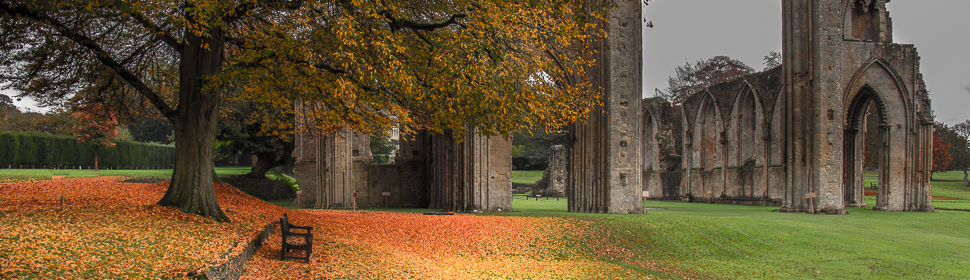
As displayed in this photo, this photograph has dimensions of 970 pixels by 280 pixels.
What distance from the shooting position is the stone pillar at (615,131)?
17812 mm

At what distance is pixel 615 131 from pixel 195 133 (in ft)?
41.1

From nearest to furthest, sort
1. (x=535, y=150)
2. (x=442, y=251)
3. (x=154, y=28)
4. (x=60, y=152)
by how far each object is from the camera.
Answer: 1. (x=154, y=28)
2. (x=442, y=251)
3. (x=60, y=152)
4. (x=535, y=150)

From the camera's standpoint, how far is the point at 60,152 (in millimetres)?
27078

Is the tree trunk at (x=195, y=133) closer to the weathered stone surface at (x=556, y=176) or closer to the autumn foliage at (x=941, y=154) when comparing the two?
the weathered stone surface at (x=556, y=176)

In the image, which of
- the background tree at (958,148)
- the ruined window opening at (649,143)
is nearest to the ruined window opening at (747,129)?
the ruined window opening at (649,143)

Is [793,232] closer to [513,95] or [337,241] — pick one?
[513,95]

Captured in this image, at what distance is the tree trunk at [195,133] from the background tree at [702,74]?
46752mm

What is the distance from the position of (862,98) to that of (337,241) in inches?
976

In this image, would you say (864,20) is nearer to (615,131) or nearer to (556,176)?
(615,131)

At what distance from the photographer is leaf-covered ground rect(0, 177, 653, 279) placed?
5191 millimetres

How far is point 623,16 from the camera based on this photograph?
18047 mm

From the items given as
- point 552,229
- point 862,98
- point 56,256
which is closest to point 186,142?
point 56,256

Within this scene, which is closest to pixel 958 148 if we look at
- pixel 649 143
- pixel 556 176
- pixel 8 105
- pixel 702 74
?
pixel 702 74

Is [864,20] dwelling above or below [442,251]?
above
